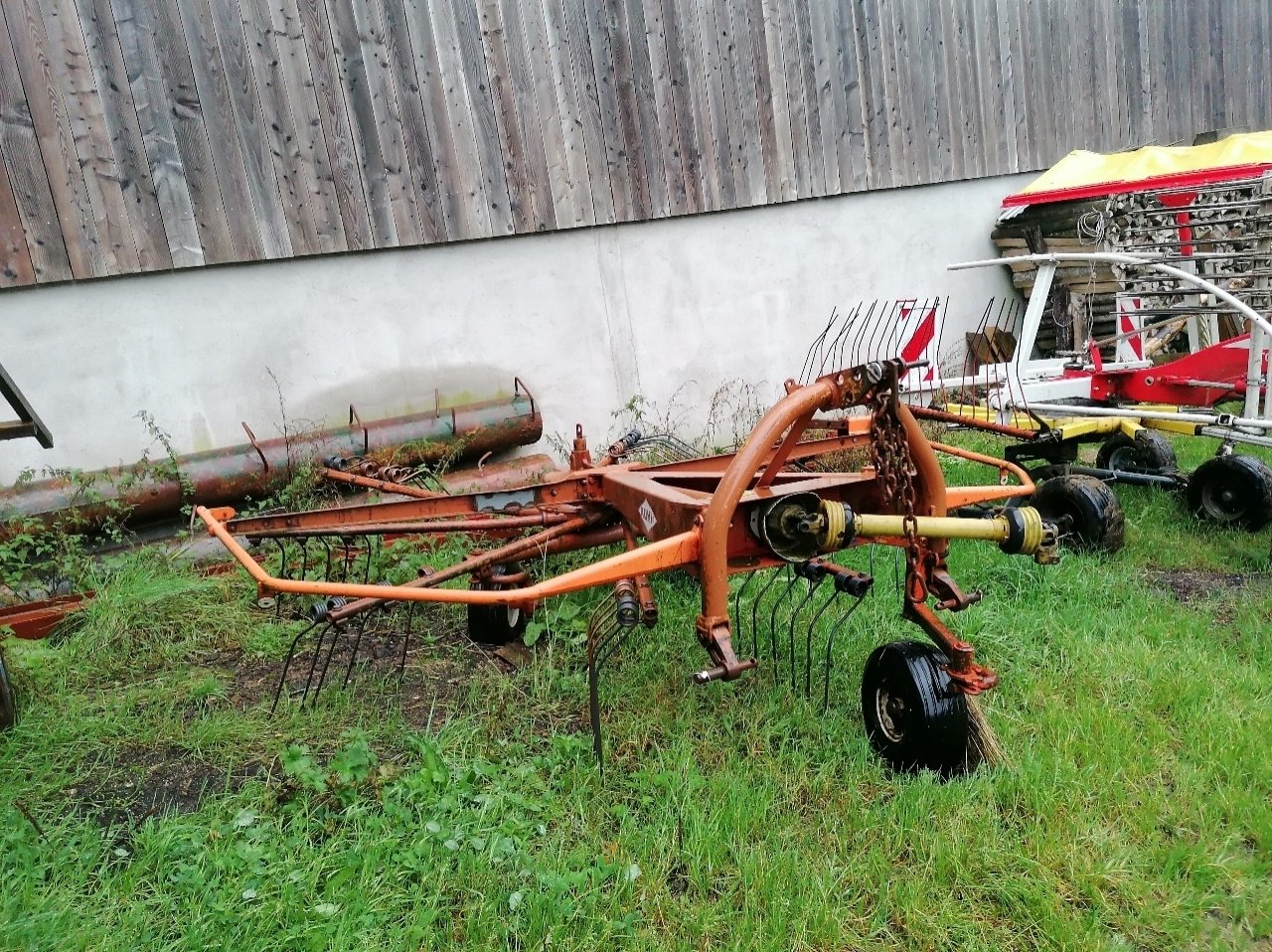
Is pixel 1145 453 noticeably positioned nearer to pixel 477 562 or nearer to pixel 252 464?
pixel 477 562

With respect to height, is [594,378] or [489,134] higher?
[489,134]

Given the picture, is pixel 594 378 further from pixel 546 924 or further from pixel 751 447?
pixel 546 924

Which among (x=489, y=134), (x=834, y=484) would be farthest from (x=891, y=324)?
(x=834, y=484)

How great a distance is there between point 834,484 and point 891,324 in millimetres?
5120

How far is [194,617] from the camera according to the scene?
3857 mm

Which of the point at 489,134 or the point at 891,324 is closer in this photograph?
the point at 489,134

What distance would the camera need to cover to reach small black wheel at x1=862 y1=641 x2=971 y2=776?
244 centimetres

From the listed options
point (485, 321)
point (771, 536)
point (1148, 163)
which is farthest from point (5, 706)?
point (1148, 163)

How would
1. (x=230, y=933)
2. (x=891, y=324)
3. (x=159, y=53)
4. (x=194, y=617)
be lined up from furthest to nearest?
(x=891, y=324)
(x=159, y=53)
(x=194, y=617)
(x=230, y=933)

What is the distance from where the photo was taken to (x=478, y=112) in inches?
226

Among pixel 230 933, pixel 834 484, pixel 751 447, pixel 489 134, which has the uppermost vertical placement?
pixel 489 134

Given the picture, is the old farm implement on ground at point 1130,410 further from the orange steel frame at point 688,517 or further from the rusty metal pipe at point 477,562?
the rusty metal pipe at point 477,562

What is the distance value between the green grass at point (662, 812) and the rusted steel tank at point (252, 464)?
1173mm

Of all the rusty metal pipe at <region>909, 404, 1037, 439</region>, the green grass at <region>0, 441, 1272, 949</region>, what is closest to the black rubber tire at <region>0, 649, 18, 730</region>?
the green grass at <region>0, 441, 1272, 949</region>
